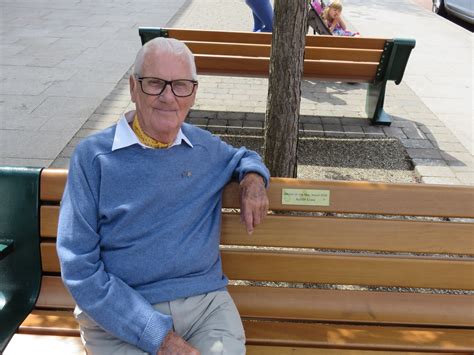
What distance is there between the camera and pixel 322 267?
246 centimetres

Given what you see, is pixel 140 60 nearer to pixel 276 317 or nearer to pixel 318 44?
pixel 276 317

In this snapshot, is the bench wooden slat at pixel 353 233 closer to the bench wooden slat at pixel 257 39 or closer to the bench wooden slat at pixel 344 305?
the bench wooden slat at pixel 344 305

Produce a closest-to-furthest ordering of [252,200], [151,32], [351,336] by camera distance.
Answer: [252,200], [351,336], [151,32]

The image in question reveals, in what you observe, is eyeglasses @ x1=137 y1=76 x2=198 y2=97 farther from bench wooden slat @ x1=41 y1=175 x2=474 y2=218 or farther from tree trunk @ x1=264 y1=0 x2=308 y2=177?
tree trunk @ x1=264 y1=0 x2=308 y2=177

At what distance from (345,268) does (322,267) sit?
0.10 meters

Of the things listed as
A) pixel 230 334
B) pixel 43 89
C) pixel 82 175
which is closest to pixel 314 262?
pixel 230 334

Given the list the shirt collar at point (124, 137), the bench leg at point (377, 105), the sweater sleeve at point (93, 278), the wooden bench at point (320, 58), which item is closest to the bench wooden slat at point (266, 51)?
the wooden bench at point (320, 58)

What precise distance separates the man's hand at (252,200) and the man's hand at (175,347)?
20.8 inches

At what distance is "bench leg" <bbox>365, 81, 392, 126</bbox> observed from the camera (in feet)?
19.3

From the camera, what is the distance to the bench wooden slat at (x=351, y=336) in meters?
2.32

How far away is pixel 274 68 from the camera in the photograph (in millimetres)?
3473

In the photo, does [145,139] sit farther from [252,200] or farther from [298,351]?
[298,351]

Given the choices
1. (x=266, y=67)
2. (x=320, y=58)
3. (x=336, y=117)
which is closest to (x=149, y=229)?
(x=266, y=67)

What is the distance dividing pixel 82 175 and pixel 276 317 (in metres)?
1.11
